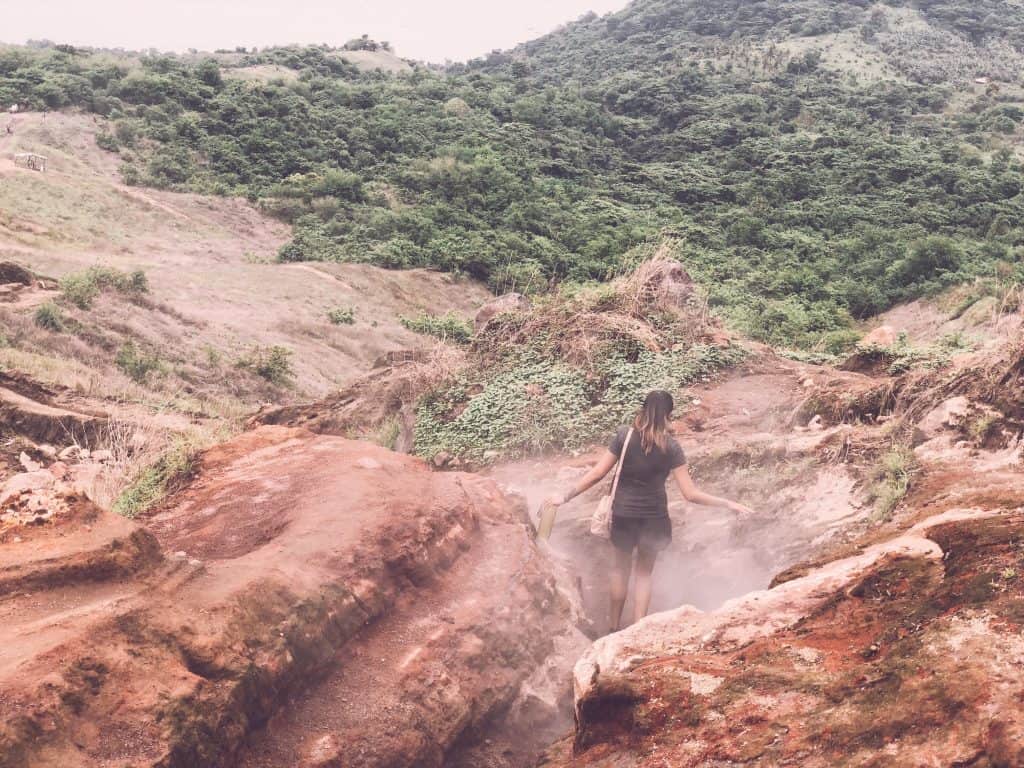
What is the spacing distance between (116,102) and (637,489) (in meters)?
43.0

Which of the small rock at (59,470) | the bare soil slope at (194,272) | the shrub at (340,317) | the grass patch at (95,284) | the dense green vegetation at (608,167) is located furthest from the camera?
the dense green vegetation at (608,167)

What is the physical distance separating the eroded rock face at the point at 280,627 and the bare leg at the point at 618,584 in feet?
0.93

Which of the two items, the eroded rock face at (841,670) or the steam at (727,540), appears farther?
the steam at (727,540)

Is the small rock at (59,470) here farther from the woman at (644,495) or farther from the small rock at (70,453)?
the woman at (644,495)

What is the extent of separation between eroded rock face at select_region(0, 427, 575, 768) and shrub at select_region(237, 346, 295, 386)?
41.2ft

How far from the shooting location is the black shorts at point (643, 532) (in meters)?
4.37

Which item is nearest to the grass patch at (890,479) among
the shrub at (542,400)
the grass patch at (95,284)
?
the shrub at (542,400)

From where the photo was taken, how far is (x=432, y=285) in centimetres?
2916

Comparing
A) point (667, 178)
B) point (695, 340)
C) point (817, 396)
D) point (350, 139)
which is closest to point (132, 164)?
point (350, 139)

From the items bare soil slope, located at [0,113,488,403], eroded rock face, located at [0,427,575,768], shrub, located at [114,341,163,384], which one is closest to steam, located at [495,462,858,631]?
eroded rock face, located at [0,427,575,768]

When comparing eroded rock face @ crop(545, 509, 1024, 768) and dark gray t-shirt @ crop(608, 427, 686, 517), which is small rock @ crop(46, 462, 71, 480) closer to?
dark gray t-shirt @ crop(608, 427, 686, 517)

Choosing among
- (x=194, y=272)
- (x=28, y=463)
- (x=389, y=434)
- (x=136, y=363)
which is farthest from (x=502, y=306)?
(x=194, y=272)

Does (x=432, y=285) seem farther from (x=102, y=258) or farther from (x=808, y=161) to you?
(x=808, y=161)

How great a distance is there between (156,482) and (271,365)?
40.3 ft
